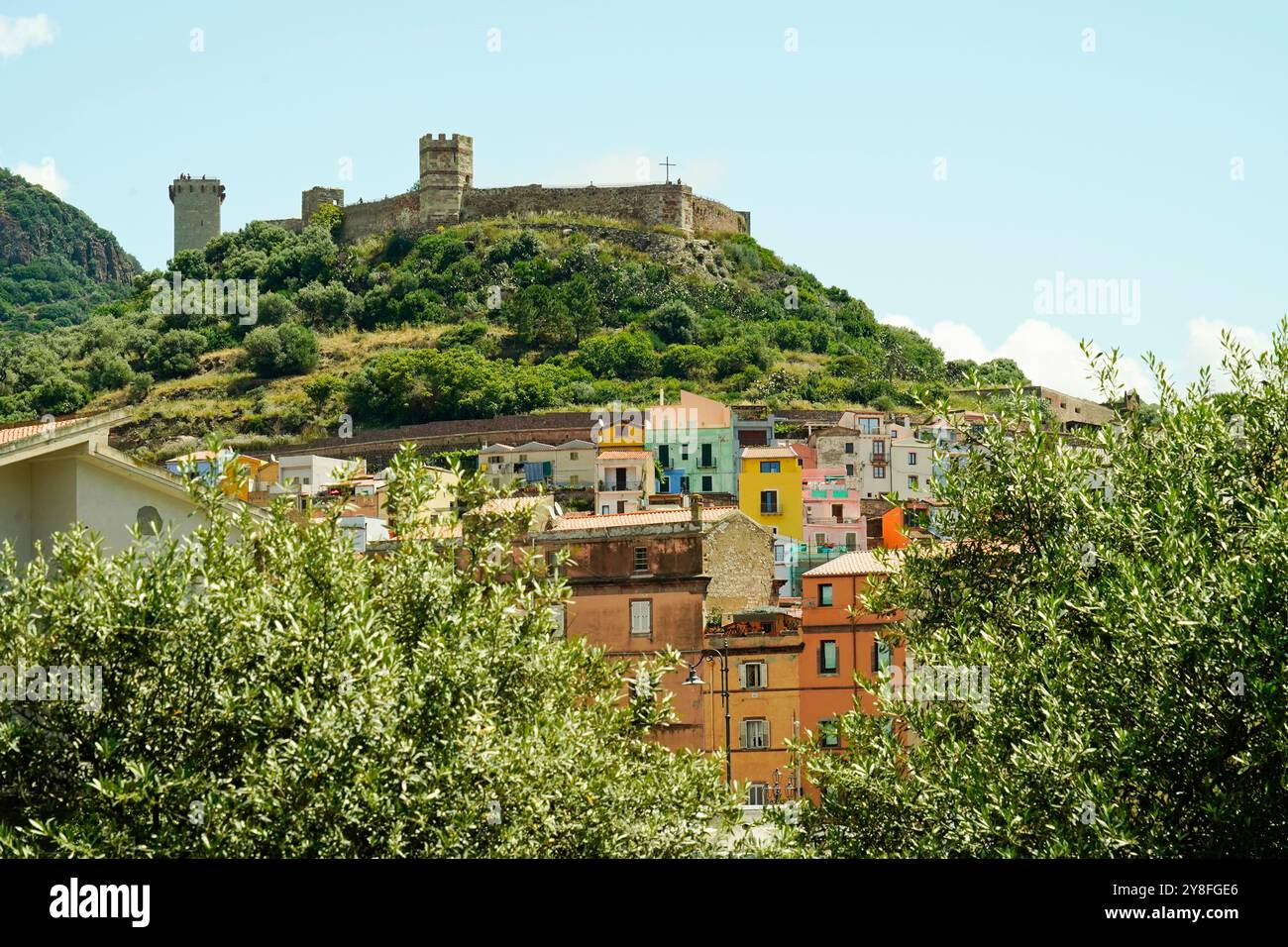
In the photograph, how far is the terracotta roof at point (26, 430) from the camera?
1958 cm

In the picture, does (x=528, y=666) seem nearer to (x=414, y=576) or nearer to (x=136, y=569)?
(x=414, y=576)

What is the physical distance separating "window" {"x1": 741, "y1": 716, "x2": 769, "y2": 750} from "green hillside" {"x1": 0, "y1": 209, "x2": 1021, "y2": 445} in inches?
2244

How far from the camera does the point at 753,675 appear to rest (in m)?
38.2

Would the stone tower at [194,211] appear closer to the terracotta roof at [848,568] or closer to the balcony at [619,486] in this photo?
the balcony at [619,486]

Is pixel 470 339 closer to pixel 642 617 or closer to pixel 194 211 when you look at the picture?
pixel 194 211

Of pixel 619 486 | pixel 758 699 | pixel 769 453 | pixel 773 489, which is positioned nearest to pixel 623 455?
pixel 619 486

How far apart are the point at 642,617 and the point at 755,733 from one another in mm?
3782

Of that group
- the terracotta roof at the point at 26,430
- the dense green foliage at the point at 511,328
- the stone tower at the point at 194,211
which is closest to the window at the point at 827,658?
the terracotta roof at the point at 26,430

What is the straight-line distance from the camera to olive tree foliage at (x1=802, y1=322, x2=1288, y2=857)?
1228cm

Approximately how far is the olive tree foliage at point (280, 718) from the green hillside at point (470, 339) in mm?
80006

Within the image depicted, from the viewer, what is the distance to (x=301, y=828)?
1227 cm

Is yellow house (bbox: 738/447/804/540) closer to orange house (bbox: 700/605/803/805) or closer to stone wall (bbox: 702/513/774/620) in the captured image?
stone wall (bbox: 702/513/774/620)

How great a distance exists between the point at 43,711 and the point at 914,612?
9.09 meters
